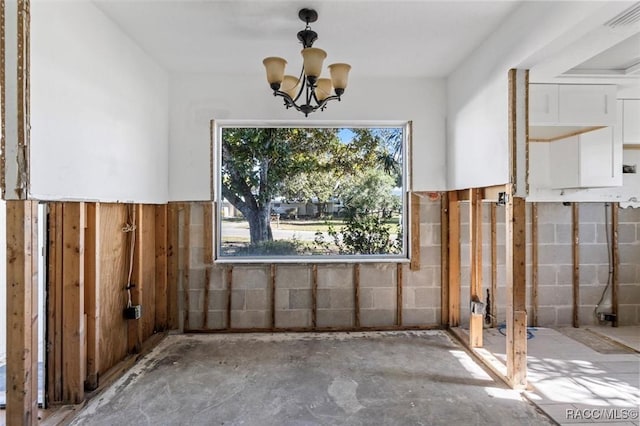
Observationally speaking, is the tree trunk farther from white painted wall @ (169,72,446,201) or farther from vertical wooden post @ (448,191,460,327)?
vertical wooden post @ (448,191,460,327)

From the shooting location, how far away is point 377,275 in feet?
13.3

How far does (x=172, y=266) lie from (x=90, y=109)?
2000 mm

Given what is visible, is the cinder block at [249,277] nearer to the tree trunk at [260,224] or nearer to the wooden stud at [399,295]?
the tree trunk at [260,224]

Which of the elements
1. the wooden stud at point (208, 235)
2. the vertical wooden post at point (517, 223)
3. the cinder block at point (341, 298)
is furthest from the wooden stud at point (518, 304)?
the wooden stud at point (208, 235)

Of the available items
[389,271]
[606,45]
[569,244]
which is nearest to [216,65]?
[389,271]

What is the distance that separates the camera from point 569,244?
4113 mm

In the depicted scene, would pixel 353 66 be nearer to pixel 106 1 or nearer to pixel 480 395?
pixel 106 1

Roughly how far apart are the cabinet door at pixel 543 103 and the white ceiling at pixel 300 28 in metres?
0.74

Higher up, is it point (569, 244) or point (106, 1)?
point (106, 1)

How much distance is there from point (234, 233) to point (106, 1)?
254cm

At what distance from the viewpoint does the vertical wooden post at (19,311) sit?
6.34 feet

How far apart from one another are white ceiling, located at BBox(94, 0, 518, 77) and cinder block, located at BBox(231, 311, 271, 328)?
9.32ft

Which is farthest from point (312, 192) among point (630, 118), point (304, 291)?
point (630, 118)

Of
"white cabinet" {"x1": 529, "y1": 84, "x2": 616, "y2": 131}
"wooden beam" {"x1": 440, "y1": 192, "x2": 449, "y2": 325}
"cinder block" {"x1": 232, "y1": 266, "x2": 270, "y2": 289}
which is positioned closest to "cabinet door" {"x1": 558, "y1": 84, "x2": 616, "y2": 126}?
"white cabinet" {"x1": 529, "y1": 84, "x2": 616, "y2": 131}
